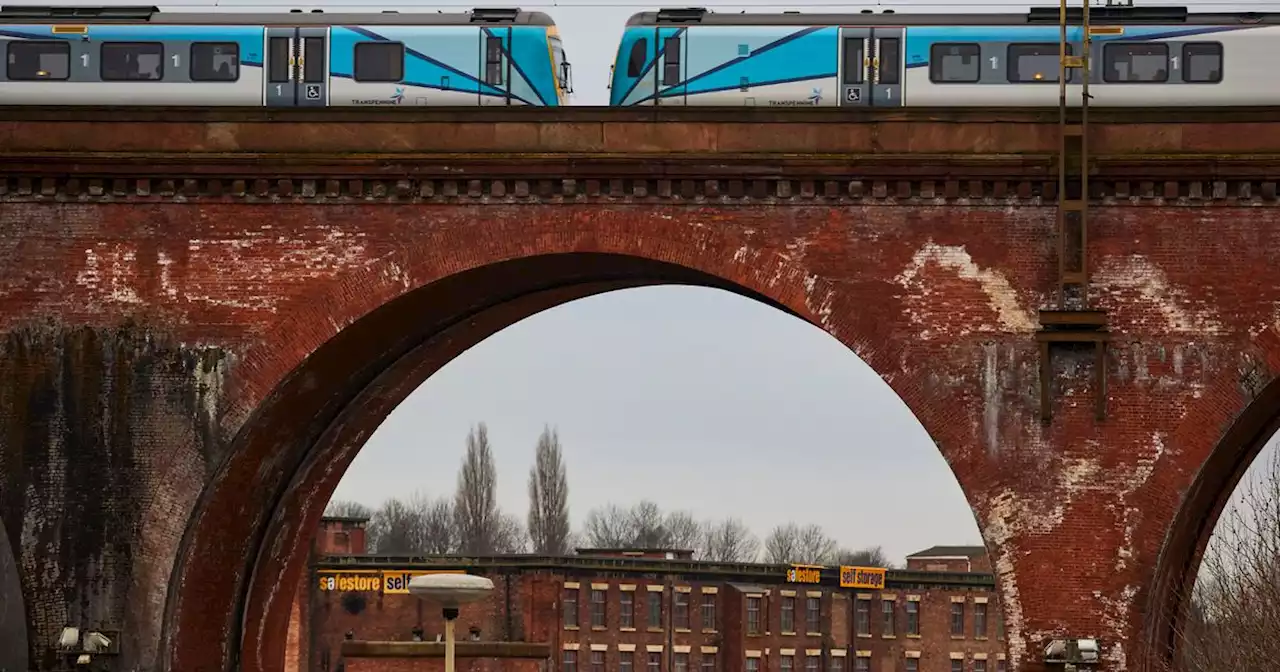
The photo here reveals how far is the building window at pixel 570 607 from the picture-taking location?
70.9m

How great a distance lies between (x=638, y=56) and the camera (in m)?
38.6

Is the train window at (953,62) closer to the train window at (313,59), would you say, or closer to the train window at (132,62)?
the train window at (313,59)

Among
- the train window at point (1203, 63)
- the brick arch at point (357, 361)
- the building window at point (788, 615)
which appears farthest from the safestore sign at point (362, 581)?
the train window at point (1203, 63)

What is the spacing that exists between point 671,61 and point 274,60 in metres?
5.82

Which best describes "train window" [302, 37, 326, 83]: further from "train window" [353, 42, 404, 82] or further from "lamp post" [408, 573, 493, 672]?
"lamp post" [408, 573, 493, 672]

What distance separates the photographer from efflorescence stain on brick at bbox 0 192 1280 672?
101 feet

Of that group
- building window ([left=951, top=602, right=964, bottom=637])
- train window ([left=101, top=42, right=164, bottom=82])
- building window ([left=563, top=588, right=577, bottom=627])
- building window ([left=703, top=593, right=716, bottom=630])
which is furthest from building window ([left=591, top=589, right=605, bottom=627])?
train window ([left=101, top=42, right=164, bottom=82])

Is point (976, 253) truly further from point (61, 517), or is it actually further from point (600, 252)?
point (61, 517)

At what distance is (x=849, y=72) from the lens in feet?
121

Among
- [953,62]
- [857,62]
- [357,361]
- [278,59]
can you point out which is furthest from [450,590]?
[953,62]

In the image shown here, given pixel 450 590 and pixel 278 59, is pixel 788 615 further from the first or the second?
pixel 450 590

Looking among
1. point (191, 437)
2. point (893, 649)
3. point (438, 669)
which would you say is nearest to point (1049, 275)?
point (191, 437)

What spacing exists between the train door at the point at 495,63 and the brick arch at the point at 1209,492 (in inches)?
446

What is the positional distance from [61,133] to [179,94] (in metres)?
4.85
